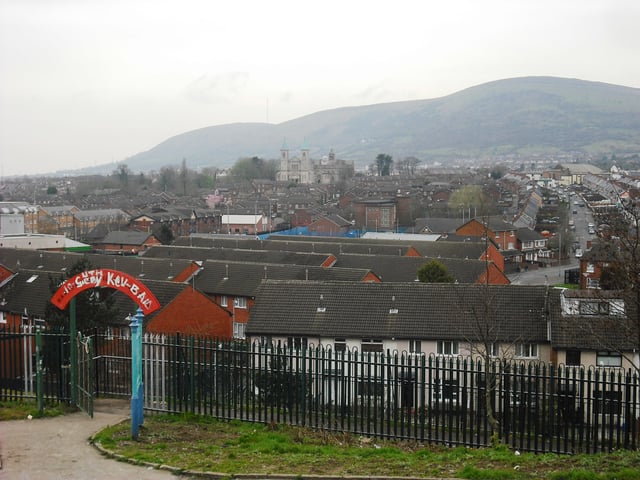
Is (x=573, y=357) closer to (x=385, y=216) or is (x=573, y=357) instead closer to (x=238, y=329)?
(x=238, y=329)

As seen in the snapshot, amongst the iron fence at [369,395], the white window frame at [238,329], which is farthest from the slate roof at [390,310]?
the iron fence at [369,395]

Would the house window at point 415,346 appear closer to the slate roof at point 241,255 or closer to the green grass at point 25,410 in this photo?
the green grass at point 25,410

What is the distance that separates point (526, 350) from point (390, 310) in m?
4.78

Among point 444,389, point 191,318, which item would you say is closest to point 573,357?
point 444,389

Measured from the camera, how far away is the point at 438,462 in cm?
969

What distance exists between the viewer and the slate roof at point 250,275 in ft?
129

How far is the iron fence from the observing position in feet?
36.0

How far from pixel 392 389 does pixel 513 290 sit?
16598 mm

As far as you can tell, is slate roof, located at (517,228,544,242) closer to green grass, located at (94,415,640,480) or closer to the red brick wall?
the red brick wall

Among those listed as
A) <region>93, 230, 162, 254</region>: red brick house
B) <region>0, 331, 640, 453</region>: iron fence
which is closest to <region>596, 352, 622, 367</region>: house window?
<region>0, 331, 640, 453</region>: iron fence

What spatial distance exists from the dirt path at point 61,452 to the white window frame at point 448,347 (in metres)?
14.8

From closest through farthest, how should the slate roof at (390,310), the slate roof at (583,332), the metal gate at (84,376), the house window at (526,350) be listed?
the metal gate at (84,376) → the slate roof at (583,332) → the house window at (526,350) → the slate roof at (390,310)

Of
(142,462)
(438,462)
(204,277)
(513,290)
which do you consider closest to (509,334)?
(513,290)

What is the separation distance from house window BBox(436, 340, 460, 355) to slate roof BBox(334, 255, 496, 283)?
1802cm
